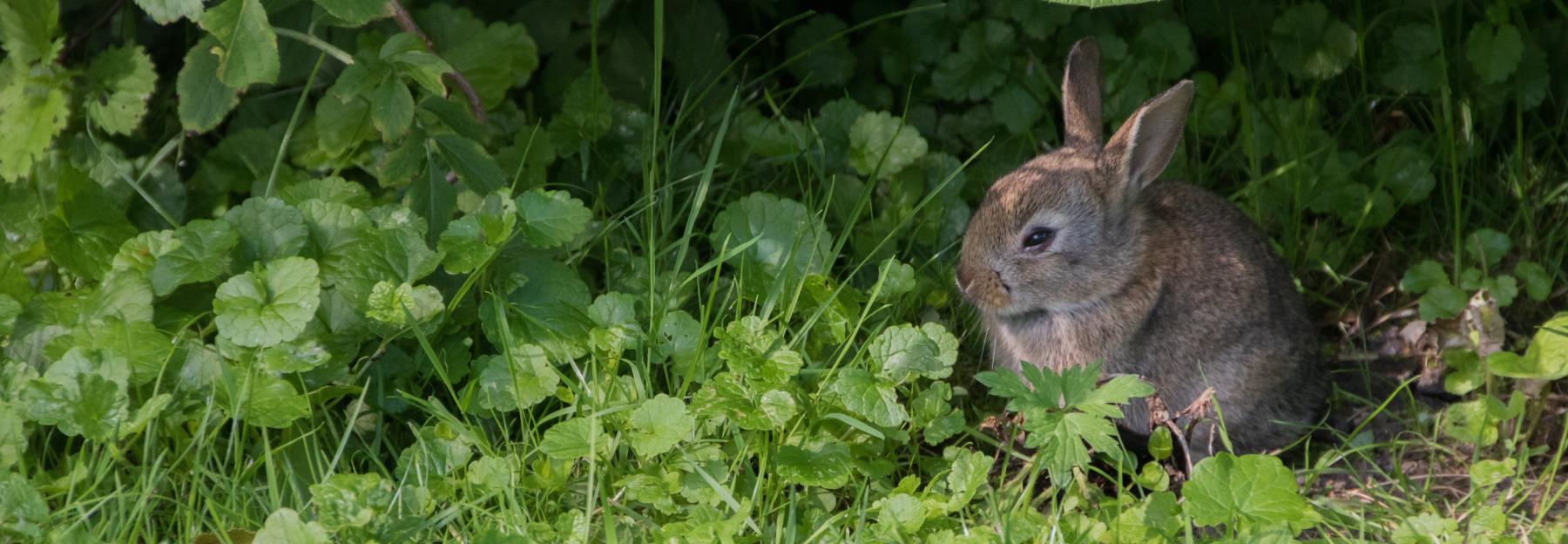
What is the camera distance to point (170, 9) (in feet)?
9.42

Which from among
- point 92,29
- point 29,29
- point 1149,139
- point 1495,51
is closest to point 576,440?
point 1149,139

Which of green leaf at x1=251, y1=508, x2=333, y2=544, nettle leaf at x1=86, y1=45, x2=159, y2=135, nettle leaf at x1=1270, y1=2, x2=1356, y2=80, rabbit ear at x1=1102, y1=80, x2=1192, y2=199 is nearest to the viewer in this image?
green leaf at x1=251, y1=508, x2=333, y2=544

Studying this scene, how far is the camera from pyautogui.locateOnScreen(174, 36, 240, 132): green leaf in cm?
328

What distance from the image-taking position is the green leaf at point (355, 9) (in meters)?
2.89

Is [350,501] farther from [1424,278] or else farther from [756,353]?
[1424,278]

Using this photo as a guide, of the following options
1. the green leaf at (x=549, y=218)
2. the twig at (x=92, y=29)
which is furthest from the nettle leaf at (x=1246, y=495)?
the twig at (x=92, y=29)

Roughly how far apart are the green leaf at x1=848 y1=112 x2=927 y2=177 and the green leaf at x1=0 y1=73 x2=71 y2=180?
1.99 meters

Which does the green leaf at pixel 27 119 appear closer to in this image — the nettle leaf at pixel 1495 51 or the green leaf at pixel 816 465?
the green leaf at pixel 816 465

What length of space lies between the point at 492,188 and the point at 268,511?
0.92m

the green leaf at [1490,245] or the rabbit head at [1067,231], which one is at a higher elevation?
the rabbit head at [1067,231]

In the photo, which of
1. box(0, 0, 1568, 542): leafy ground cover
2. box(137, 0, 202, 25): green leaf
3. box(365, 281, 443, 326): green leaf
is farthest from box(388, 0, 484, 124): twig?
box(365, 281, 443, 326): green leaf

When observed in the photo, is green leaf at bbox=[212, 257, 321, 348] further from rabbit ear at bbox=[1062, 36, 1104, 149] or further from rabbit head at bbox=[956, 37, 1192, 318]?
rabbit ear at bbox=[1062, 36, 1104, 149]

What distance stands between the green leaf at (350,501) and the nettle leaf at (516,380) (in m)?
0.42

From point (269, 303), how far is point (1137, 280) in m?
2.01
